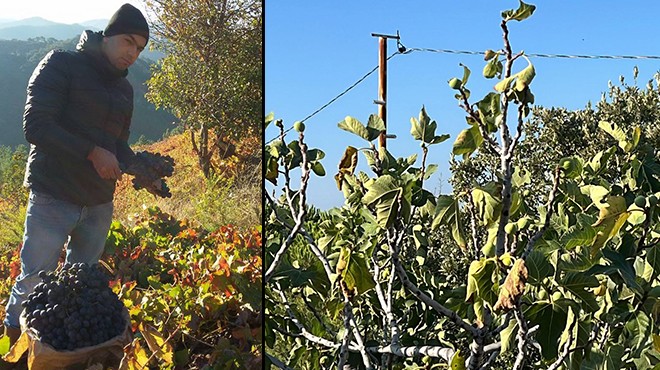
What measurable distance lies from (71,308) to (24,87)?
0.51 metres

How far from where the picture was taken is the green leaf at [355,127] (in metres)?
1.85

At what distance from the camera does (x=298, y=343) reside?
254cm

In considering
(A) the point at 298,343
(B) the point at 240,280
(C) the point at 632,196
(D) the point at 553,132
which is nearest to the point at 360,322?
(A) the point at 298,343

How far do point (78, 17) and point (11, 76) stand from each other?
0.71ft

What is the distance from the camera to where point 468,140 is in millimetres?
1515

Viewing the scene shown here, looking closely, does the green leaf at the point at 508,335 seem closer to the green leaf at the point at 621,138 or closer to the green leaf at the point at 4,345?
the green leaf at the point at 621,138

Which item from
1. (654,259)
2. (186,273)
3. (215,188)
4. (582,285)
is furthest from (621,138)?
(186,273)

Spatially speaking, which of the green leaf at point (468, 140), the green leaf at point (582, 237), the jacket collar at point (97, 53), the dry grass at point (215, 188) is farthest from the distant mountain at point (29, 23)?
the green leaf at point (582, 237)

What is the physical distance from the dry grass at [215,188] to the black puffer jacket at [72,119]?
5.3 inches

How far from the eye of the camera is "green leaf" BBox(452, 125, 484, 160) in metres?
1.51

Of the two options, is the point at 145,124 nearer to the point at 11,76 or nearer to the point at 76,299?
the point at 11,76

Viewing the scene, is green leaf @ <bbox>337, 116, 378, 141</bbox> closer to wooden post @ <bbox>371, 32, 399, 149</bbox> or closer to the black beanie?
the black beanie

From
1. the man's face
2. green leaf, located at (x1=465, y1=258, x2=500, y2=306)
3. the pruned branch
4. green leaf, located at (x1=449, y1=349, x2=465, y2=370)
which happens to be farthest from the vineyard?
green leaf, located at (x1=465, y1=258, x2=500, y2=306)

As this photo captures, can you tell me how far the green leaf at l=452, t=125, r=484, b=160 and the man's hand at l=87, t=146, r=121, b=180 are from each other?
2.53ft
